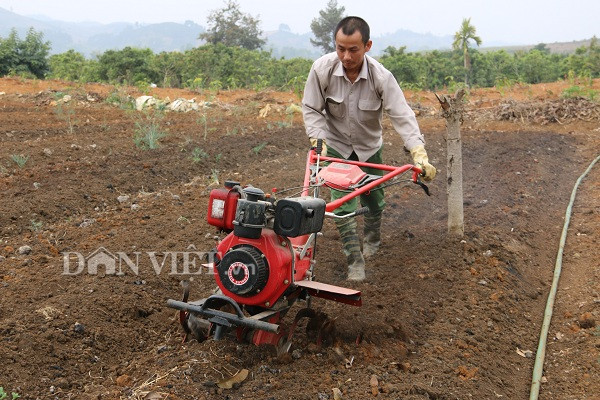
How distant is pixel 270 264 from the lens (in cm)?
329

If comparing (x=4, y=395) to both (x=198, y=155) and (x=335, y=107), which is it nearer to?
(x=335, y=107)

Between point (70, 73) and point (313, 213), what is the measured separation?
2302 cm

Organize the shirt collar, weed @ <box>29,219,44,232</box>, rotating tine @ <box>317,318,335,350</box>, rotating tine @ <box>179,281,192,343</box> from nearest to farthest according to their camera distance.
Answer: rotating tine @ <box>179,281,192,343</box> → rotating tine @ <box>317,318,335,350</box> → the shirt collar → weed @ <box>29,219,44,232</box>

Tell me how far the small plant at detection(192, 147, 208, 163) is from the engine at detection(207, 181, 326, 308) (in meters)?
5.04

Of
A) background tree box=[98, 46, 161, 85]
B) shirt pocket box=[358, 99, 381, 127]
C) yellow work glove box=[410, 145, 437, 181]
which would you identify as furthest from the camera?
background tree box=[98, 46, 161, 85]

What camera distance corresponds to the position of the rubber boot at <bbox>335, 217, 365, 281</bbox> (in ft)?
15.3

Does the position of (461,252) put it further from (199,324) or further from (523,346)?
(199,324)

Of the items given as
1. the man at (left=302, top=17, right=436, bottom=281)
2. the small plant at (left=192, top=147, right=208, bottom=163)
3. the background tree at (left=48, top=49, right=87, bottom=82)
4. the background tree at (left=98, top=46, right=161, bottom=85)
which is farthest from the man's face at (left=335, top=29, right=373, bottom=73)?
the background tree at (left=98, top=46, right=161, bottom=85)

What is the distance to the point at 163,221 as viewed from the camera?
19.3ft

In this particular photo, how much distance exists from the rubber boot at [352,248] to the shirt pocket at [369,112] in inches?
27.1

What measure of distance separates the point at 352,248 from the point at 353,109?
95 centimetres

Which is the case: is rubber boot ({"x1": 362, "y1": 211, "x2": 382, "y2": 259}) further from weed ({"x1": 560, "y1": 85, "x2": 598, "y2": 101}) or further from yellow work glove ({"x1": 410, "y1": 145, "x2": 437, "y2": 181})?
weed ({"x1": 560, "y1": 85, "x2": 598, "y2": 101})

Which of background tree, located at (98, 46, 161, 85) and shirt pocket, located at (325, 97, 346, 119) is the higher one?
background tree, located at (98, 46, 161, 85)

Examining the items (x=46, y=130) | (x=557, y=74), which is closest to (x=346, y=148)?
(x=46, y=130)
